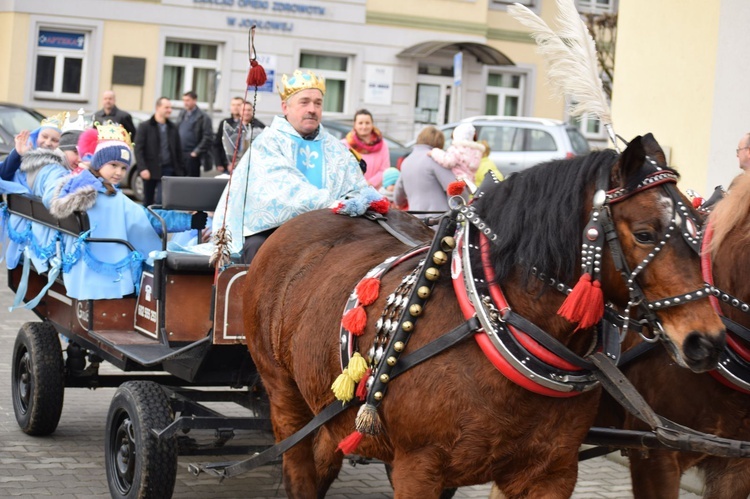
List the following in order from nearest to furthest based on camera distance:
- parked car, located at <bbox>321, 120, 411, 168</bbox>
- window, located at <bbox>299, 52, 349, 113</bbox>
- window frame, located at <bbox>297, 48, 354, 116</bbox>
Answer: parked car, located at <bbox>321, 120, 411, 168</bbox> < window, located at <bbox>299, 52, 349, 113</bbox> < window frame, located at <bbox>297, 48, 354, 116</bbox>

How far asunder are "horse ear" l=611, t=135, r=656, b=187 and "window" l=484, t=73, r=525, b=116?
26.7m

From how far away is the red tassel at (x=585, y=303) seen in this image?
3299 mm

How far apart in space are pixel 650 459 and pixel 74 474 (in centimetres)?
313

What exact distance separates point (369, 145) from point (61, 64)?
15069 mm

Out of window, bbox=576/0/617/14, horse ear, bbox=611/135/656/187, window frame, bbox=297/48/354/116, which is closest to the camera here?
horse ear, bbox=611/135/656/187

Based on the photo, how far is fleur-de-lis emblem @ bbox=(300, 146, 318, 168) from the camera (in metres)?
5.43

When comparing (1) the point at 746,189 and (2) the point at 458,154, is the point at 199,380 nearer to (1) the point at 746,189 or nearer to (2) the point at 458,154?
(1) the point at 746,189

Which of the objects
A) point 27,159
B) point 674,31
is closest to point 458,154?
point 674,31

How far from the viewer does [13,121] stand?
18016mm

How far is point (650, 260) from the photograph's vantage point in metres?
3.23

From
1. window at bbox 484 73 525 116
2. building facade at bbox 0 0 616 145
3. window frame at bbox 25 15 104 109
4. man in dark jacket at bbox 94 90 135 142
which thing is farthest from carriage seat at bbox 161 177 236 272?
window at bbox 484 73 525 116

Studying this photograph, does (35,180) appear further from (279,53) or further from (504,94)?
(504,94)

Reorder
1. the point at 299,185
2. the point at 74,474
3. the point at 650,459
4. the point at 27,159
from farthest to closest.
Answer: the point at 27,159
the point at 74,474
the point at 299,185
the point at 650,459

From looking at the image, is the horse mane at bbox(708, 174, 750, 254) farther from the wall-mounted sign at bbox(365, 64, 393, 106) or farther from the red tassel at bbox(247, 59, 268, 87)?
the wall-mounted sign at bbox(365, 64, 393, 106)
